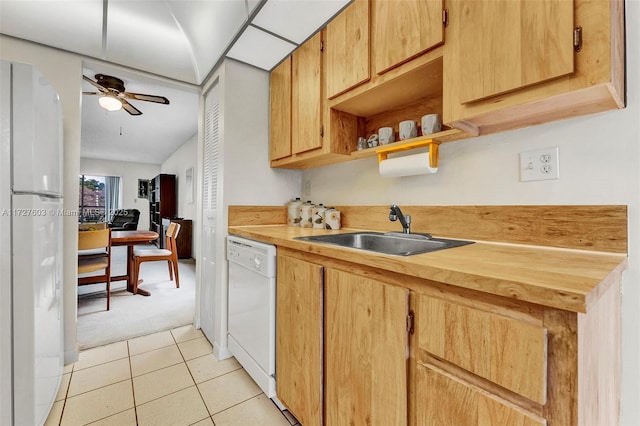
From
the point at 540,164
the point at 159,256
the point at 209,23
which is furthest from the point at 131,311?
the point at 540,164

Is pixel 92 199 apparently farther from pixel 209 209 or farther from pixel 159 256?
pixel 209 209

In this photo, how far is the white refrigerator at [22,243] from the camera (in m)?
1.10

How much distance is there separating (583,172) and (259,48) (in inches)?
A: 74.4

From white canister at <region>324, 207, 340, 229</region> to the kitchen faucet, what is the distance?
20.8 inches

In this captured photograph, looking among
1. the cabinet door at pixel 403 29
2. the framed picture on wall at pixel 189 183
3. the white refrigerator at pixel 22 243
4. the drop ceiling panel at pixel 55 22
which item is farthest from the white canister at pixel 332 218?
the framed picture on wall at pixel 189 183

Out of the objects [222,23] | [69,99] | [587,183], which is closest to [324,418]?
[587,183]

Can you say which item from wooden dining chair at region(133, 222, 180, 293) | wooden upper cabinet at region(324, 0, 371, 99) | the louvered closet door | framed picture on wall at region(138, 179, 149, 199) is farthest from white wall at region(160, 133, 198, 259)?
wooden upper cabinet at region(324, 0, 371, 99)

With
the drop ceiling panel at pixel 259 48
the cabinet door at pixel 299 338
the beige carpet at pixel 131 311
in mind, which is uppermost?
the drop ceiling panel at pixel 259 48

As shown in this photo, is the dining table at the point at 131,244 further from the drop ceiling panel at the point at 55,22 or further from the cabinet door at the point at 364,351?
the cabinet door at the point at 364,351

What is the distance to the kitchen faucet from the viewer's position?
1.41 m

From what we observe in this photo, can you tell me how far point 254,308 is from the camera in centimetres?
157

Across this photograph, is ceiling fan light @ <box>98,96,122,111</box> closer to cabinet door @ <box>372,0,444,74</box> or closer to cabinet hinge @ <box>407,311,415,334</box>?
cabinet door @ <box>372,0,444,74</box>

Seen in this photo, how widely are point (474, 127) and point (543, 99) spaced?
1.02 feet

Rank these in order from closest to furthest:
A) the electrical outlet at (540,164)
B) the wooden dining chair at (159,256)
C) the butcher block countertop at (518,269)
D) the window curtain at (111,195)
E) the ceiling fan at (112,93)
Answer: the butcher block countertop at (518,269) → the electrical outlet at (540,164) → the ceiling fan at (112,93) → the wooden dining chair at (159,256) → the window curtain at (111,195)
